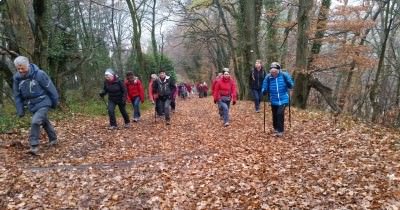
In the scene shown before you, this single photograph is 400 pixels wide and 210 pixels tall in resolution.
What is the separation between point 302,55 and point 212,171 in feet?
30.6

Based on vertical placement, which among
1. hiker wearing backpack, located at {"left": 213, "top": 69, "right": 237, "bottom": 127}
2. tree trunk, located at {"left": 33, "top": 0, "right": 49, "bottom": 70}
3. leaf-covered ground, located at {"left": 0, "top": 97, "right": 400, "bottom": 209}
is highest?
tree trunk, located at {"left": 33, "top": 0, "right": 49, "bottom": 70}

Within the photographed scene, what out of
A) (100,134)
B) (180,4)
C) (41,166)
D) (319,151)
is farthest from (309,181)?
(180,4)

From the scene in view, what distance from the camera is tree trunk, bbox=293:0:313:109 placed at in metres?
14.8

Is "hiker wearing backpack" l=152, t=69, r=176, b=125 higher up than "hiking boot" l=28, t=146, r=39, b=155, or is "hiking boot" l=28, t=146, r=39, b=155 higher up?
"hiker wearing backpack" l=152, t=69, r=176, b=125

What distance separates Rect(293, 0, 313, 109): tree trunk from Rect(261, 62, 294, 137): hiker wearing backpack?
546 centimetres

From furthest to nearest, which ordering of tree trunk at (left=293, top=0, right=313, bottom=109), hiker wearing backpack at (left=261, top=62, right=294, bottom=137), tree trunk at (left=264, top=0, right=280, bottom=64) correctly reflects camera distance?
tree trunk at (left=264, top=0, right=280, bottom=64)
tree trunk at (left=293, top=0, right=313, bottom=109)
hiker wearing backpack at (left=261, top=62, right=294, bottom=137)

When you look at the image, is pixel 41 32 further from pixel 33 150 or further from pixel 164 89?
pixel 33 150

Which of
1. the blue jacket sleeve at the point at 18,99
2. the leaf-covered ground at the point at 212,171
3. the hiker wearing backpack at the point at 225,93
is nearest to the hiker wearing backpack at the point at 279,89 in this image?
the leaf-covered ground at the point at 212,171

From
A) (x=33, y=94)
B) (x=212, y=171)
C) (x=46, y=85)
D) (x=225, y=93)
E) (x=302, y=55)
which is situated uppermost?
(x=302, y=55)

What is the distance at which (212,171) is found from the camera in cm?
759

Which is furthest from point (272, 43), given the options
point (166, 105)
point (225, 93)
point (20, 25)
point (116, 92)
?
point (20, 25)

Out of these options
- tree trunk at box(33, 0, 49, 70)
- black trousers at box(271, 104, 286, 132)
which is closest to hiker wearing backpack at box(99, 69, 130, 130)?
tree trunk at box(33, 0, 49, 70)

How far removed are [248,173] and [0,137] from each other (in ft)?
22.4

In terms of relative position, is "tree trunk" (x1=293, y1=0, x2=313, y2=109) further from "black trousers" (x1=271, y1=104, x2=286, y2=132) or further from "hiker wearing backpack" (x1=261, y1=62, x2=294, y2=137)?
"black trousers" (x1=271, y1=104, x2=286, y2=132)
